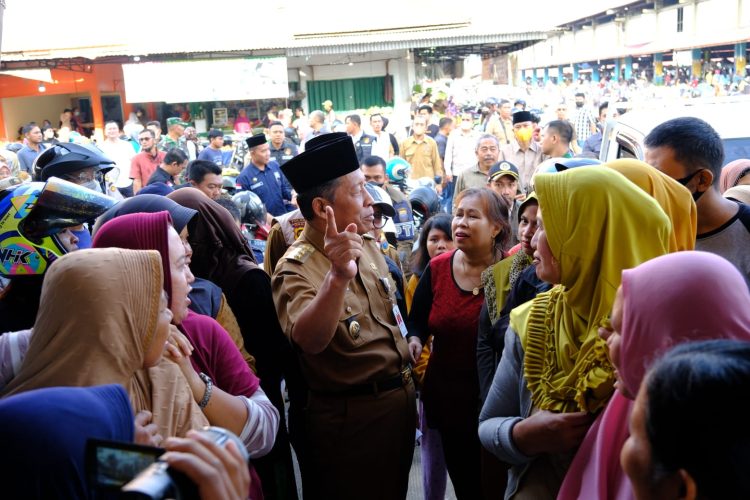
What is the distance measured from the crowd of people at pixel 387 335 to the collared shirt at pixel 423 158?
7.53 metres

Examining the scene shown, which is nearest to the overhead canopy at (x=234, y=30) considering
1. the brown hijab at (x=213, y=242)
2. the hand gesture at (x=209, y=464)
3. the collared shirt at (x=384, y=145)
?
the collared shirt at (x=384, y=145)

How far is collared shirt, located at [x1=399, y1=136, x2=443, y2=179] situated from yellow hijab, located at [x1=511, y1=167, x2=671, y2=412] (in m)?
9.86

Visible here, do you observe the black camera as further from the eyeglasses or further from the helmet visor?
the eyeglasses

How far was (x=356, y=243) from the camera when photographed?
2.67 meters

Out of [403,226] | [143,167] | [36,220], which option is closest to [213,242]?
[36,220]

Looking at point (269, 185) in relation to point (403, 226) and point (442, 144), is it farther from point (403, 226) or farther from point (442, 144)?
point (442, 144)

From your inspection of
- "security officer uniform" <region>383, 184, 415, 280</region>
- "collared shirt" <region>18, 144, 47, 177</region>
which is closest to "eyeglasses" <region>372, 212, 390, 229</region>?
"security officer uniform" <region>383, 184, 415, 280</region>

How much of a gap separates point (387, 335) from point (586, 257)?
3.85 ft

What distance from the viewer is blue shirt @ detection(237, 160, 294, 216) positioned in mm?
8867

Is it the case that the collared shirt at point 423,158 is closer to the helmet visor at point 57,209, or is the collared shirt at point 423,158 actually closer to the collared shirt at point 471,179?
the collared shirt at point 471,179

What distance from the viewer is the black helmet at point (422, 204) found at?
6.59m

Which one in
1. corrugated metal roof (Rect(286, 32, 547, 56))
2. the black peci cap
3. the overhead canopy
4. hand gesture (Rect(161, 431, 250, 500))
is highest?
→ the overhead canopy

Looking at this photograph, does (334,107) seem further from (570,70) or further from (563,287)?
(570,70)

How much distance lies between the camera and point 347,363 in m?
2.95
